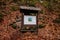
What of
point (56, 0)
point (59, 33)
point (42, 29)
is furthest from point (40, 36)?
point (56, 0)

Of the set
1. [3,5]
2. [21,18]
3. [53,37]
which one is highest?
[3,5]

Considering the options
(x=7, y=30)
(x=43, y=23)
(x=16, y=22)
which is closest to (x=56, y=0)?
(x=43, y=23)

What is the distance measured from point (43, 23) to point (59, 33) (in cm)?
95

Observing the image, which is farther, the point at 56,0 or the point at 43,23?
the point at 56,0

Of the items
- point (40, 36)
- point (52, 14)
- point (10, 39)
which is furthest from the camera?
point (52, 14)

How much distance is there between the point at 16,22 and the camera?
7277 millimetres

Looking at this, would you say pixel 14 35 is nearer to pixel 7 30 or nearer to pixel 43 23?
pixel 7 30

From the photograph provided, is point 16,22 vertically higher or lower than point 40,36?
higher

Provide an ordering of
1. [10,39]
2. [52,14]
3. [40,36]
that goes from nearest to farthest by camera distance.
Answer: [10,39] < [40,36] < [52,14]

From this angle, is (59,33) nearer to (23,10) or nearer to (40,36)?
(40,36)

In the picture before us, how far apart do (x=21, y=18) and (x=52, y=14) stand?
1727 millimetres

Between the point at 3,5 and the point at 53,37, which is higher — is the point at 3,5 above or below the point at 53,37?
above

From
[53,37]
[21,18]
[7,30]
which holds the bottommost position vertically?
[53,37]

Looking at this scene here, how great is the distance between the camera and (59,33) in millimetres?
7926
